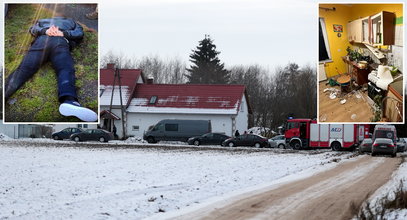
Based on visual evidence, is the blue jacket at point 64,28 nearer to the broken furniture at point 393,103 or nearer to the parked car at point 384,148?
the broken furniture at point 393,103

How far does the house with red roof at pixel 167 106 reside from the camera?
69.1m

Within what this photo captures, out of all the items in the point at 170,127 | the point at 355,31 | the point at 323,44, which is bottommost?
the point at 170,127

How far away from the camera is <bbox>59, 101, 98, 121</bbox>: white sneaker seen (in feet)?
71.9

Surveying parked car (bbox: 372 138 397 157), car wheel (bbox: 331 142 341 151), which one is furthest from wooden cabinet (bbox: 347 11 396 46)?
car wheel (bbox: 331 142 341 151)

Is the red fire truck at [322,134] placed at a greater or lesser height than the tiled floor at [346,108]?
lesser

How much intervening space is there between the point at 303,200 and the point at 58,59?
8402 mm

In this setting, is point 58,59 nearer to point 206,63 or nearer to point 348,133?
point 348,133

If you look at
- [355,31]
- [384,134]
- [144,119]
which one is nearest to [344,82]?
[355,31]

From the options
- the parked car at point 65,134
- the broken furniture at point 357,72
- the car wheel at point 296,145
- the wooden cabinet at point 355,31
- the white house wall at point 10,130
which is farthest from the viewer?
the white house wall at point 10,130

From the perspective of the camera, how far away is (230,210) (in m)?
16.7

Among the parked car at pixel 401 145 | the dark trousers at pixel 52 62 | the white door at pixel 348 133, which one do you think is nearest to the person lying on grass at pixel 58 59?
the dark trousers at pixel 52 62

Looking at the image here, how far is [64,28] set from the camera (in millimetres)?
22078

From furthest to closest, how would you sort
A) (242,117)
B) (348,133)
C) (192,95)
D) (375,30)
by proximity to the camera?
(242,117) → (192,95) → (348,133) → (375,30)

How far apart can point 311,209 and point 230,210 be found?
75.8 inches
